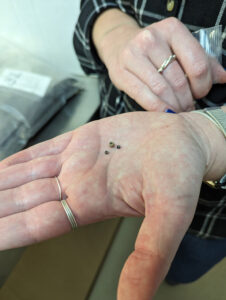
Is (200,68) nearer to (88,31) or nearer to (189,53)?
(189,53)

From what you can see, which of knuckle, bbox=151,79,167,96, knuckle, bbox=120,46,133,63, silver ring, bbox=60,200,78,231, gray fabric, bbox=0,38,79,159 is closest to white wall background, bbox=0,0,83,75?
gray fabric, bbox=0,38,79,159

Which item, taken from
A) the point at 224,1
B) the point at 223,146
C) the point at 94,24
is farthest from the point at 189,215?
the point at 94,24

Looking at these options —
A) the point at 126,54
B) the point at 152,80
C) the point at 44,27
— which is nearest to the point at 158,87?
the point at 152,80

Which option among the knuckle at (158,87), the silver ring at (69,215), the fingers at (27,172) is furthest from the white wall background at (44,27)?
the silver ring at (69,215)

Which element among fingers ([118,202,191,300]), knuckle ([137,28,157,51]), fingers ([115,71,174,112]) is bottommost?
fingers ([118,202,191,300])

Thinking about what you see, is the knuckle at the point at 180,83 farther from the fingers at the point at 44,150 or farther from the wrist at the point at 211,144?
the fingers at the point at 44,150

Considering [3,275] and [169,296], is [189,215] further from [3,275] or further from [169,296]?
[169,296]

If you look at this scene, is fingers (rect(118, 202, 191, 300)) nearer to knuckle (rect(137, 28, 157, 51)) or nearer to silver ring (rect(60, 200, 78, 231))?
silver ring (rect(60, 200, 78, 231))
